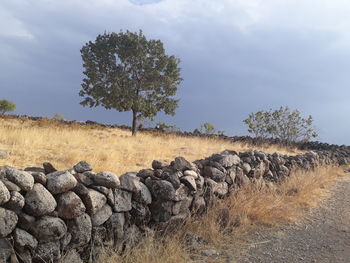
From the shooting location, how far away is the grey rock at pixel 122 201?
197 inches

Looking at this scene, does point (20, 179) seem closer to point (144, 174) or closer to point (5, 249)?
point (5, 249)

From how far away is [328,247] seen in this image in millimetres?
6145

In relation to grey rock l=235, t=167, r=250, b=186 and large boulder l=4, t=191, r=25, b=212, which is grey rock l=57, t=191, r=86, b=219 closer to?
large boulder l=4, t=191, r=25, b=212

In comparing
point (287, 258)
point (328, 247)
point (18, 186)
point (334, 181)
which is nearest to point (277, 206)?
point (328, 247)

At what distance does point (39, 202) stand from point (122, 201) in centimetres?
128

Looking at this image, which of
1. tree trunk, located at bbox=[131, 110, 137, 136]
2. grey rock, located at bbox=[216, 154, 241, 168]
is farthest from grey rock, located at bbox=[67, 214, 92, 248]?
tree trunk, located at bbox=[131, 110, 137, 136]

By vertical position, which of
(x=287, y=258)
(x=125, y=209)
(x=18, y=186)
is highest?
(x=18, y=186)

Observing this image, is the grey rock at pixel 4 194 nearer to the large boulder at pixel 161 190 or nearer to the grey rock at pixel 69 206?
the grey rock at pixel 69 206

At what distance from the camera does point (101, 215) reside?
4.73 meters

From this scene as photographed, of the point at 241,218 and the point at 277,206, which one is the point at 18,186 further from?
the point at 277,206

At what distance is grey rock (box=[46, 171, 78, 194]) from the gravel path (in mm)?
2640

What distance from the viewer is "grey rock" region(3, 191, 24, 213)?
388 cm

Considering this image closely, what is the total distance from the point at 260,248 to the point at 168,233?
1.49 meters

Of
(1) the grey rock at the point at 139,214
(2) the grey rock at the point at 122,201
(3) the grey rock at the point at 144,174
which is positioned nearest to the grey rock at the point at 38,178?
(2) the grey rock at the point at 122,201
